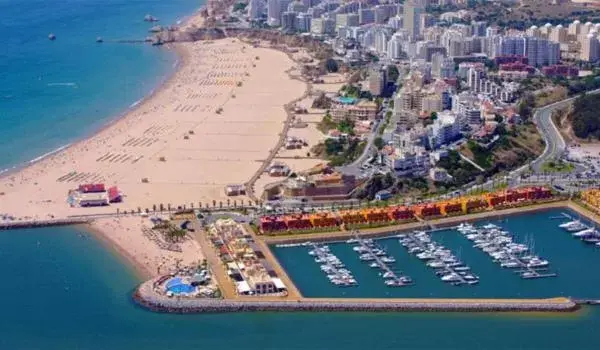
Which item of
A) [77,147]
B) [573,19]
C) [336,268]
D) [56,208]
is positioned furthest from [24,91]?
[573,19]

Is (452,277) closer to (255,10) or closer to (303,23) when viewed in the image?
(303,23)

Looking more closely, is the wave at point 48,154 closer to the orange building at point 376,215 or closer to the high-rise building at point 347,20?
the orange building at point 376,215

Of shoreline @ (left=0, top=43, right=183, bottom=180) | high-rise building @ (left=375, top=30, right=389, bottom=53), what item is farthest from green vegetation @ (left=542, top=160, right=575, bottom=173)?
high-rise building @ (left=375, top=30, right=389, bottom=53)

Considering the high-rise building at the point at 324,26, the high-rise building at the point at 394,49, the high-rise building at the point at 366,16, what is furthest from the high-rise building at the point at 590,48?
the high-rise building at the point at 324,26

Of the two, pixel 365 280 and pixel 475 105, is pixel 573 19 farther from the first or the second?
pixel 365 280

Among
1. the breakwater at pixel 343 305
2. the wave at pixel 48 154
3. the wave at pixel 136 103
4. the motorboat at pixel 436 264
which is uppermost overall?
the wave at pixel 136 103

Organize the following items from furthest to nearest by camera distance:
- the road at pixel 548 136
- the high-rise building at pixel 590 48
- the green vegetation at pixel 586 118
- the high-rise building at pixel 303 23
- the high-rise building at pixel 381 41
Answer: the high-rise building at pixel 303 23 → the high-rise building at pixel 381 41 → the high-rise building at pixel 590 48 → the green vegetation at pixel 586 118 → the road at pixel 548 136

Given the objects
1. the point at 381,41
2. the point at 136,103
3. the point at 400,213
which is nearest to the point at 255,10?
the point at 381,41

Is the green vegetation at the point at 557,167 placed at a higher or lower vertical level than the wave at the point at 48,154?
lower
